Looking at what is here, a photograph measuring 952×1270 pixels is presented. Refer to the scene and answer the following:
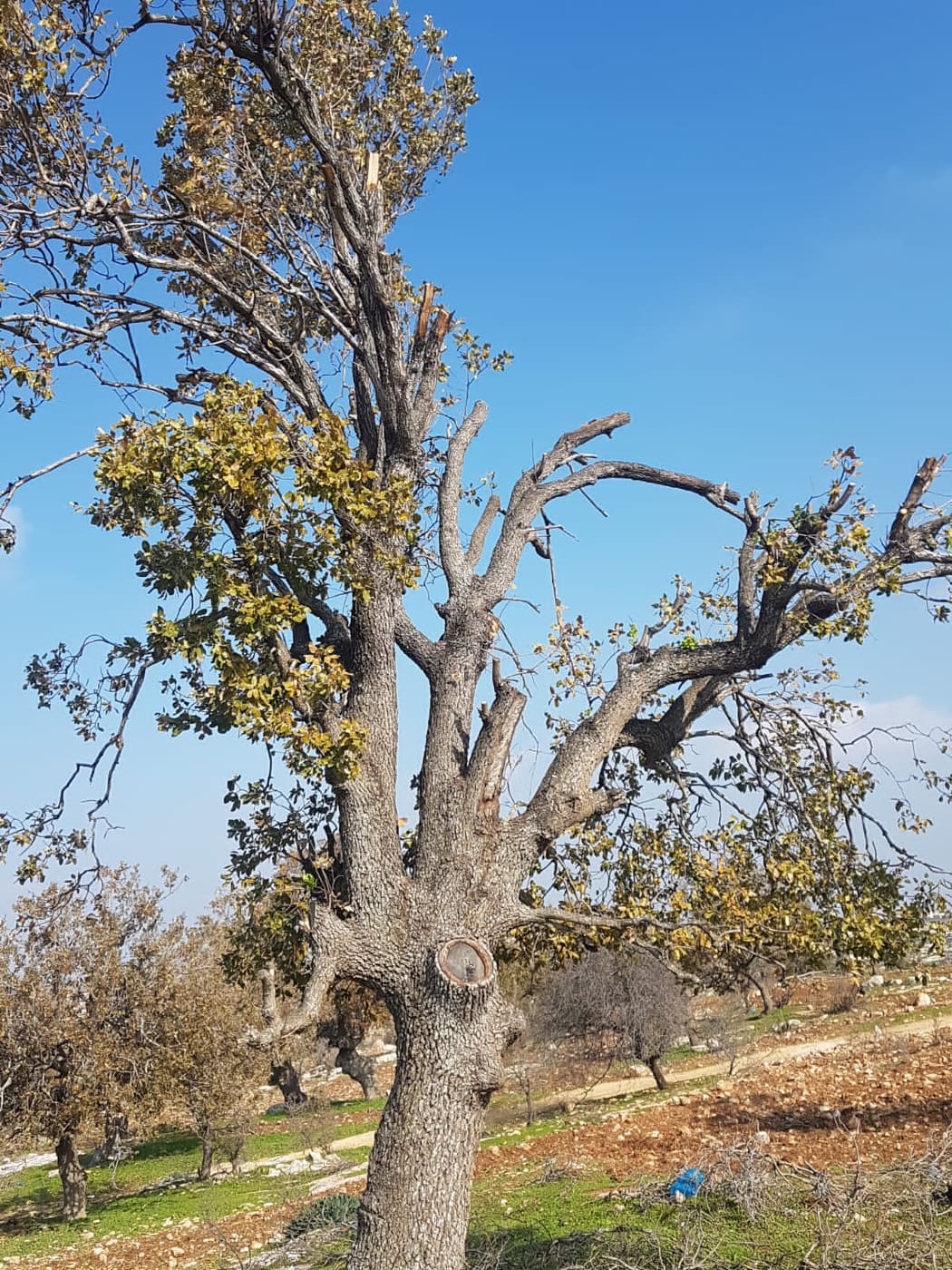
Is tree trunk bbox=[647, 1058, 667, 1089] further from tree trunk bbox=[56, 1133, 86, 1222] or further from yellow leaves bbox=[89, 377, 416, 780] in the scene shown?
yellow leaves bbox=[89, 377, 416, 780]

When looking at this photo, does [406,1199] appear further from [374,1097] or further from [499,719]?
[374,1097]

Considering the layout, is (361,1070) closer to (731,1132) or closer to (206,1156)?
(206,1156)

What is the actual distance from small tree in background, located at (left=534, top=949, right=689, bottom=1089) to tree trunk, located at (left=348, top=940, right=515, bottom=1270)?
885 inches

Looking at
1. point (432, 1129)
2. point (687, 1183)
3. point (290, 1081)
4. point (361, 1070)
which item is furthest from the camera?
point (361, 1070)

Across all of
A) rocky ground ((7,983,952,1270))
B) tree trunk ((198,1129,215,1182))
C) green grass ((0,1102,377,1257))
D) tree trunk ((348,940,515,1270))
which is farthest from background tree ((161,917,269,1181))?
tree trunk ((348,940,515,1270))

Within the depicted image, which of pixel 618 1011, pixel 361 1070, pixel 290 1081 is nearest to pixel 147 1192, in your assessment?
pixel 290 1081

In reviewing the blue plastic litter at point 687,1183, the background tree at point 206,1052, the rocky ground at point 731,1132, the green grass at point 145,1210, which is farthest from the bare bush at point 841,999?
the blue plastic litter at point 687,1183

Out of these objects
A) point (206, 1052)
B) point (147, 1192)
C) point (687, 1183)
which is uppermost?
point (206, 1052)

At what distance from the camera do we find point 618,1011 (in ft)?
93.4

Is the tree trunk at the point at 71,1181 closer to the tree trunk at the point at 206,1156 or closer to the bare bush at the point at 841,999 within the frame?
the tree trunk at the point at 206,1156

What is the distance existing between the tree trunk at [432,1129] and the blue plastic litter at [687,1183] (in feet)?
18.6

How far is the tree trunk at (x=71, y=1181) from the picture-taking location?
75.5ft

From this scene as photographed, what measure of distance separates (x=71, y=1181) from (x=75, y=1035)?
3.66 meters

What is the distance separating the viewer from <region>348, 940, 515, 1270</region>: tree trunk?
5.99 metres
